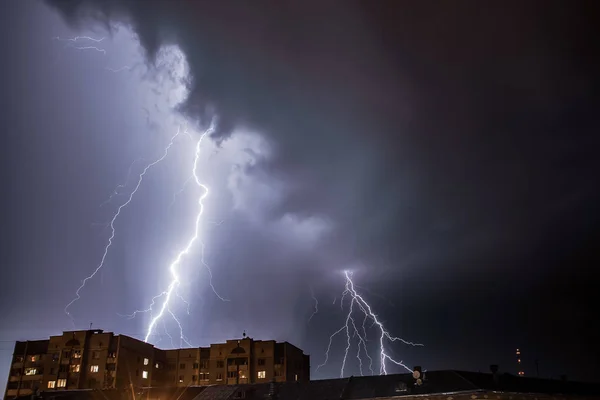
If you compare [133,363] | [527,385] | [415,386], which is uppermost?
[133,363]

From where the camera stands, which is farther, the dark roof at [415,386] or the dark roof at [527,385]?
the dark roof at [415,386]

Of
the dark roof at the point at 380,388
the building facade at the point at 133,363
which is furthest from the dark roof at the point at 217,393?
the building facade at the point at 133,363

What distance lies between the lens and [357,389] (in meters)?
46.8

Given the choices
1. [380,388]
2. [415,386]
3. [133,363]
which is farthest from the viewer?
[133,363]

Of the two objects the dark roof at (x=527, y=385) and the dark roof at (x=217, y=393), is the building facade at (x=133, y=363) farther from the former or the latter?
the dark roof at (x=527, y=385)

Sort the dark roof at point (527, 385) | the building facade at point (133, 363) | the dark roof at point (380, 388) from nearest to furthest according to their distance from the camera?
1. the dark roof at point (527, 385)
2. the dark roof at point (380, 388)
3. the building facade at point (133, 363)

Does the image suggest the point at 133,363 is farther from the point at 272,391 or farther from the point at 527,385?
the point at 527,385

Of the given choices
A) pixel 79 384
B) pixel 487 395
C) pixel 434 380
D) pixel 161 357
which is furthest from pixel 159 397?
pixel 161 357

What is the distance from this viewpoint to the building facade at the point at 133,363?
90375 millimetres

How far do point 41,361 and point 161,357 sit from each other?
2227 centimetres

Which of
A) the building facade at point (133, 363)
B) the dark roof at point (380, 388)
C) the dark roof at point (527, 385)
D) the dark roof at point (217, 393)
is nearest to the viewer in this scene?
the dark roof at point (527, 385)

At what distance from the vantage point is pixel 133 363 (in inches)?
3688

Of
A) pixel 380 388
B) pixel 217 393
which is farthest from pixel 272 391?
pixel 380 388

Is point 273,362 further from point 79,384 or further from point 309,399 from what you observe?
point 309,399
